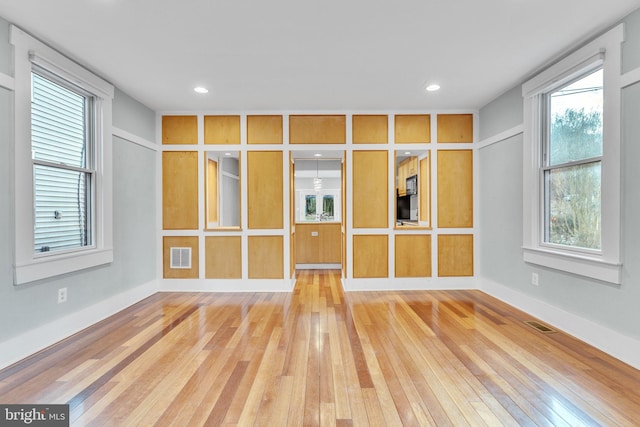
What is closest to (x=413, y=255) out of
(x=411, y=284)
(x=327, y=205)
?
(x=411, y=284)

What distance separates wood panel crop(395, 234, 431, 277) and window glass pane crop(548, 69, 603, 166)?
187cm

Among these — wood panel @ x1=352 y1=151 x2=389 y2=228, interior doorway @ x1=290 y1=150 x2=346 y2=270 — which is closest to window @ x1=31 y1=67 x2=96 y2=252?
interior doorway @ x1=290 y1=150 x2=346 y2=270

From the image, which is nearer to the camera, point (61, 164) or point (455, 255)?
point (61, 164)

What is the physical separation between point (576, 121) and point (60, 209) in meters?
4.89

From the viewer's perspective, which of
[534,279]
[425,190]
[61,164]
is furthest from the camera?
[425,190]

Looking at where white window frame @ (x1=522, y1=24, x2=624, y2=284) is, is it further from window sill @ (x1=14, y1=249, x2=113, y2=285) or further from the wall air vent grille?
window sill @ (x1=14, y1=249, x2=113, y2=285)

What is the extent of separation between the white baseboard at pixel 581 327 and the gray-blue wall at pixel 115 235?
458 centimetres

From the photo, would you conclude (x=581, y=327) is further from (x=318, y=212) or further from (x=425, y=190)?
(x=318, y=212)

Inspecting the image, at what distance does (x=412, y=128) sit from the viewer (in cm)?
457

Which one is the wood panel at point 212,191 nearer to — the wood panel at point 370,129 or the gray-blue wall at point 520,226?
the wood panel at point 370,129

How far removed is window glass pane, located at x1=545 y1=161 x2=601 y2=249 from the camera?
2.75 m

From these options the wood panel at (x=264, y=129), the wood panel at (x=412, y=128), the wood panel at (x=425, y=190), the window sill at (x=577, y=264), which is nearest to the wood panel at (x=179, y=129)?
the wood panel at (x=264, y=129)

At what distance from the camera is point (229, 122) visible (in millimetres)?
4523

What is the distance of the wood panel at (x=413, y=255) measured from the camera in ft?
15.1
